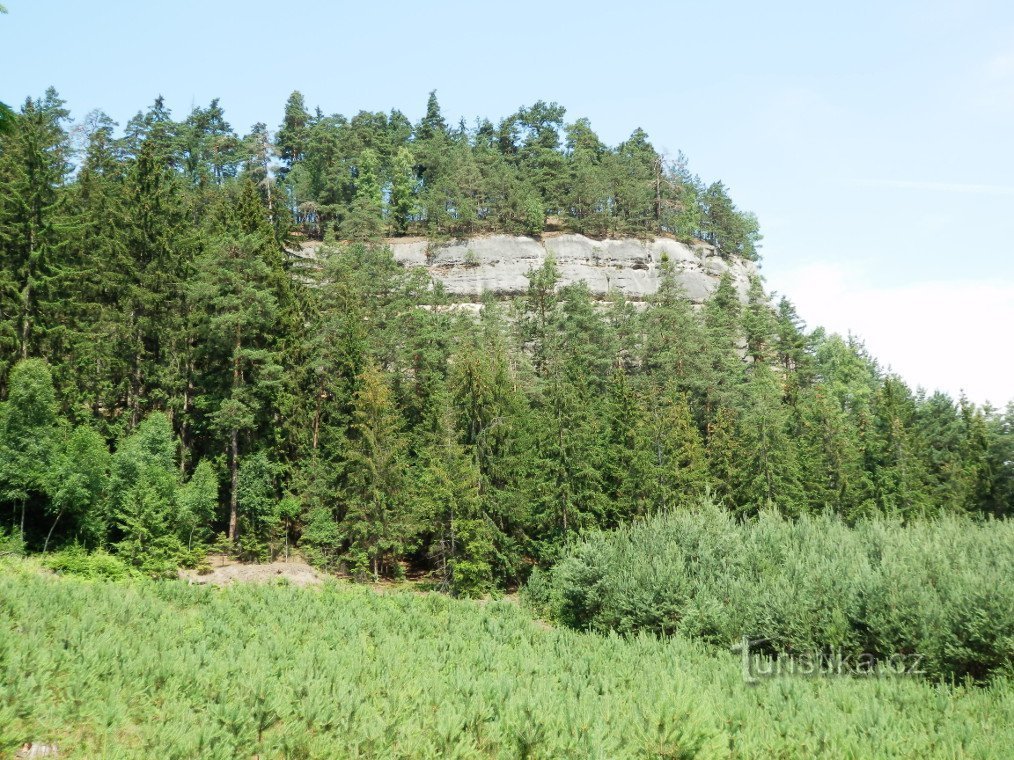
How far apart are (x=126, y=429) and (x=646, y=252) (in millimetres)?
64378

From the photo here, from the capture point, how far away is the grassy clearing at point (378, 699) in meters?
7.89

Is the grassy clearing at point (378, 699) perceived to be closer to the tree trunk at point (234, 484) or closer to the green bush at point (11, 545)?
the green bush at point (11, 545)

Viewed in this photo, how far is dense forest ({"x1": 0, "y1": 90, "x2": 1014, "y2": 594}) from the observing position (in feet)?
104

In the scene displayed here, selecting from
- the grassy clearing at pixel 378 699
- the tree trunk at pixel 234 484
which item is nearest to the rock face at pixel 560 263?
the tree trunk at pixel 234 484

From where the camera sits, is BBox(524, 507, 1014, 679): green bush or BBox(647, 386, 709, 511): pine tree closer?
BBox(524, 507, 1014, 679): green bush

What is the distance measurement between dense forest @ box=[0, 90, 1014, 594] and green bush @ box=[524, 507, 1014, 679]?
6085 mm

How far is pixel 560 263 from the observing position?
79.7 metres

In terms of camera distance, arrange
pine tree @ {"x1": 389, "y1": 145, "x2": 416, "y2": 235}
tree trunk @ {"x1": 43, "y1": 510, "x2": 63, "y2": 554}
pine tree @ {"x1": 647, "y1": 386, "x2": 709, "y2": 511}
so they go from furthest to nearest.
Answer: pine tree @ {"x1": 389, "y1": 145, "x2": 416, "y2": 235} → pine tree @ {"x1": 647, "y1": 386, "x2": 709, "y2": 511} → tree trunk @ {"x1": 43, "y1": 510, "x2": 63, "y2": 554}

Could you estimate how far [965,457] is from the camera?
168ft

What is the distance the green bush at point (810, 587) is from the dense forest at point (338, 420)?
240 inches

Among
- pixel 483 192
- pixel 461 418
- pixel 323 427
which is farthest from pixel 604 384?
pixel 483 192

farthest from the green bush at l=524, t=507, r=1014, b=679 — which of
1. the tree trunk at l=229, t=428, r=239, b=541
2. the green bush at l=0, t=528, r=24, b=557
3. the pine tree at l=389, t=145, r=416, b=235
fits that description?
the pine tree at l=389, t=145, r=416, b=235

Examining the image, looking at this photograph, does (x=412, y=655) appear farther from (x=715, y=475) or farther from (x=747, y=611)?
(x=715, y=475)

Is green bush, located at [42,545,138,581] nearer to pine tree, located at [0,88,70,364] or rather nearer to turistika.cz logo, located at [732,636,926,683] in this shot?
pine tree, located at [0,88,70,364]
